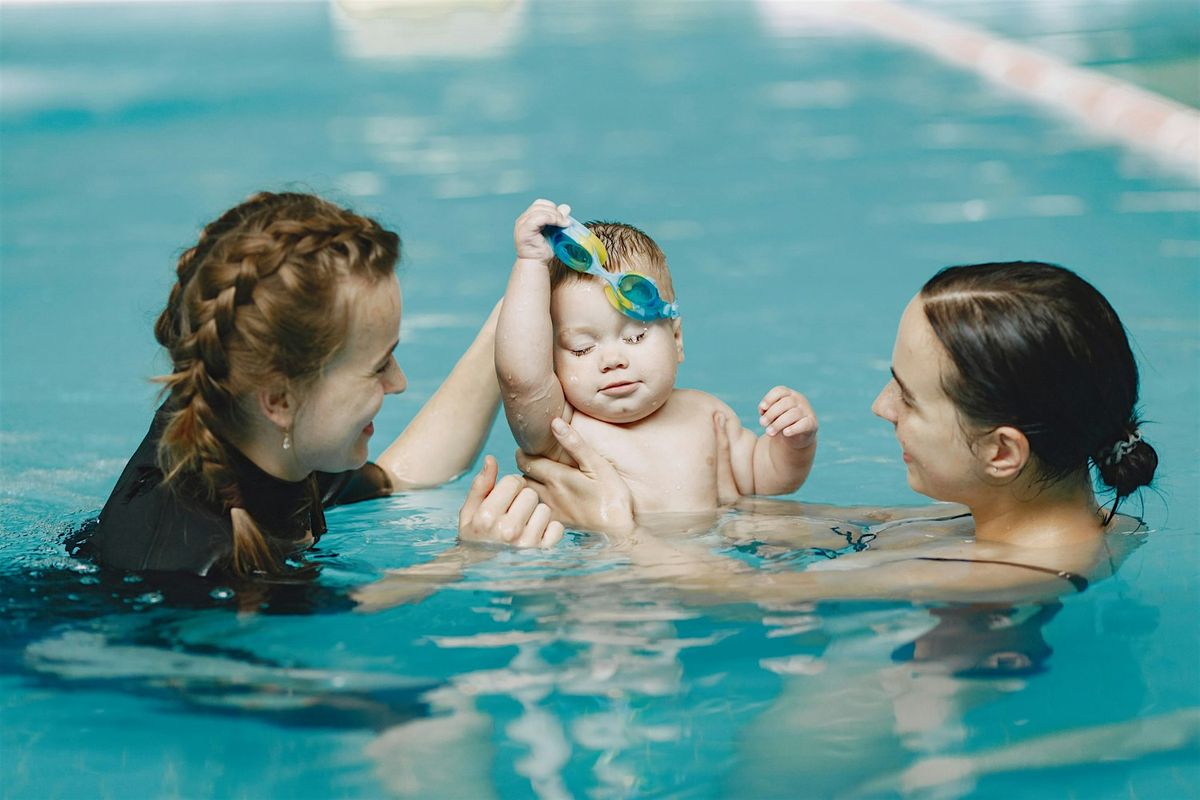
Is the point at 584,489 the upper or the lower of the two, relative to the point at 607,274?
lower

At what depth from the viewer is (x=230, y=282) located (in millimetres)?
2764

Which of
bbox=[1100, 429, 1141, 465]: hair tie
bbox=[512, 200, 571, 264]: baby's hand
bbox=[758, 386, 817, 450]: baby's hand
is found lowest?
bbox=[1100, 429, 1141, 465]: hair tie

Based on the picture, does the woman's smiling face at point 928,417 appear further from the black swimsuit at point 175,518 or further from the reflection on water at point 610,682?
the black swimsuit at point 175,518

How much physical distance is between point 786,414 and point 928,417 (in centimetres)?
45

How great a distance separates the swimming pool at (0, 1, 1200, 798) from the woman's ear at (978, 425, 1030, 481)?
31 centimetres

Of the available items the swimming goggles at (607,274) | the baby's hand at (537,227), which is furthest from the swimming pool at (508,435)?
the baby's hand at (537,227)

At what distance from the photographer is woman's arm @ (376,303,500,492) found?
4090 mm

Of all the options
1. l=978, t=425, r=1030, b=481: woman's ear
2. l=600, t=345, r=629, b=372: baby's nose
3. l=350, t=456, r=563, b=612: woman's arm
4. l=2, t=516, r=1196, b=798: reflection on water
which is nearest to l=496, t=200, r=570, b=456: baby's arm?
l=600, t=345, r=629, b=372: baby's nose

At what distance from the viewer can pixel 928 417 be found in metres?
3.06

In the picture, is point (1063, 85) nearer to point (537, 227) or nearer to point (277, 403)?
point (537, 227)

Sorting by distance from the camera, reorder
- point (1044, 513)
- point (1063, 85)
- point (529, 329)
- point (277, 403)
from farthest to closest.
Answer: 1. point (1063, 85)
2. point (529, 329)
3. point (1044, 513)
4. point (277, 403)

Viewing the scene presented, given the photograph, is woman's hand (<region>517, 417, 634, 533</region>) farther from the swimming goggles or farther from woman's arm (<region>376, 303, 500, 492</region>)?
woman's arm (<region>376, 303, 500, 492</region>)

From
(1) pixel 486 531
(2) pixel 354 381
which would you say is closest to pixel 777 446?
(1) pixel 486 531

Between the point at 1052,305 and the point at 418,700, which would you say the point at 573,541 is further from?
the point at 1052,305
